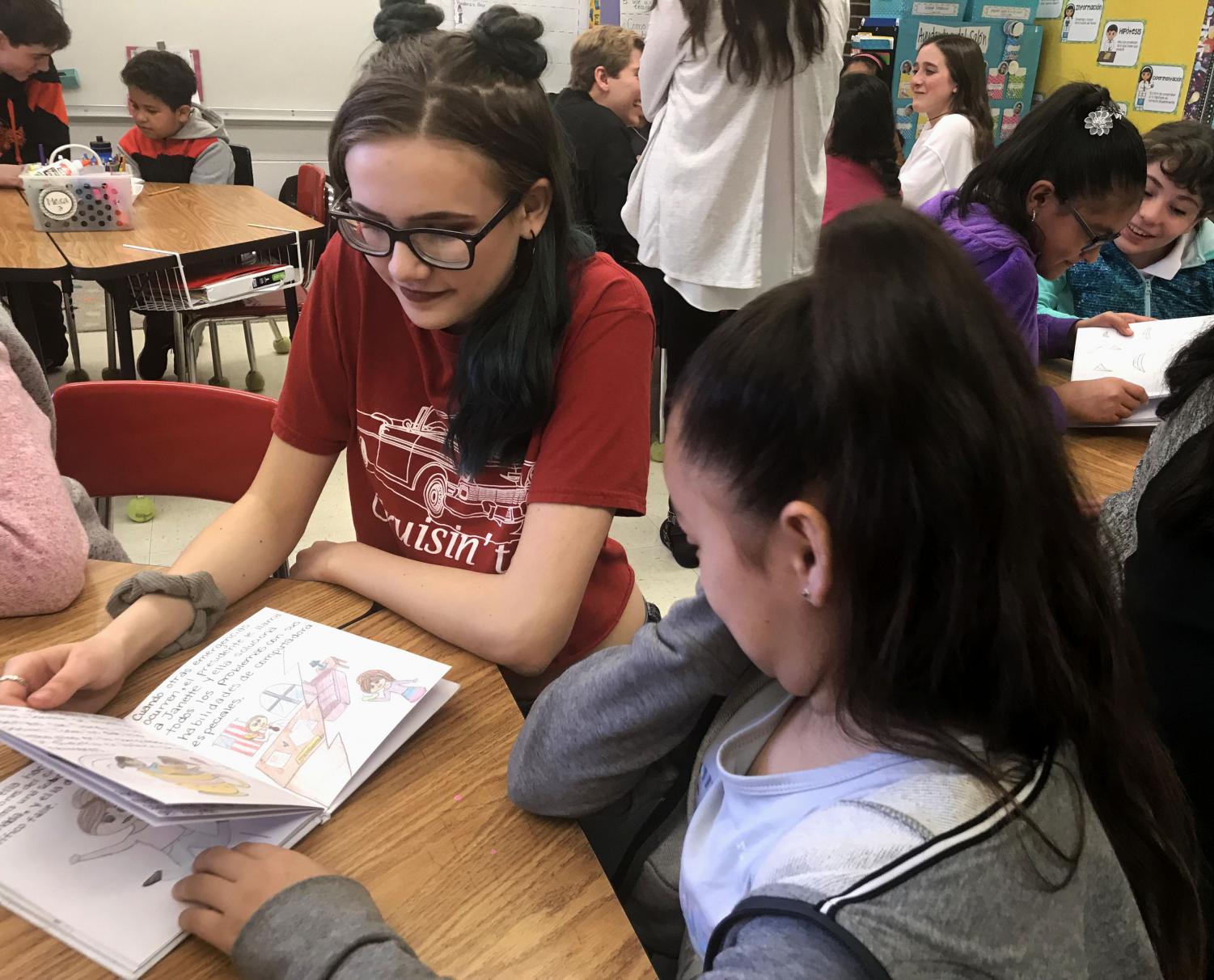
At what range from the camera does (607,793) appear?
0.72 meters

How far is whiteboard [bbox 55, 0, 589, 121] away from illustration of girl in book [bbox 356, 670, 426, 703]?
4288 millimetres

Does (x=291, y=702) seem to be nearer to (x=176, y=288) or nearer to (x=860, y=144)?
(x=176, y=288)

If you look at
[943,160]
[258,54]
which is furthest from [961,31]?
[258,54]

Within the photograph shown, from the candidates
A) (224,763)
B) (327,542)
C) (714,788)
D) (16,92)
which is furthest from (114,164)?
(714,788)

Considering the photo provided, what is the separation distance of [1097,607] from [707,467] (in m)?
0.25

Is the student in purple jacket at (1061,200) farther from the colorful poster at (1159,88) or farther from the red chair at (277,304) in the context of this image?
the colorful poster at (1159,88)

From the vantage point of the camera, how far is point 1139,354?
167 centimetres

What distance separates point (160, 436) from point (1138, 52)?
5.02m

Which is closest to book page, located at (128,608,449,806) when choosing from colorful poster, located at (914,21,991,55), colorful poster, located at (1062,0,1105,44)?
colorful poster, located at (914,21,991,55)

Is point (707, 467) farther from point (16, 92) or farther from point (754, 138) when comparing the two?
point (16, 92)

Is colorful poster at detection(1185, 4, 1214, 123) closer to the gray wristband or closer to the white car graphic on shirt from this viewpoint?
the white car graphic on shirt

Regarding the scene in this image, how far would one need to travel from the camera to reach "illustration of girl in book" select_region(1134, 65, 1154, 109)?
172 inches

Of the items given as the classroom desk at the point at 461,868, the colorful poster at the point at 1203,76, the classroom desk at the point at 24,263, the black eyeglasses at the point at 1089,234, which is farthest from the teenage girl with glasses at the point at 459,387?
the colorful poster at the point at 1203,76

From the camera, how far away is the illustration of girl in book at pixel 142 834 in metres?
0.64
